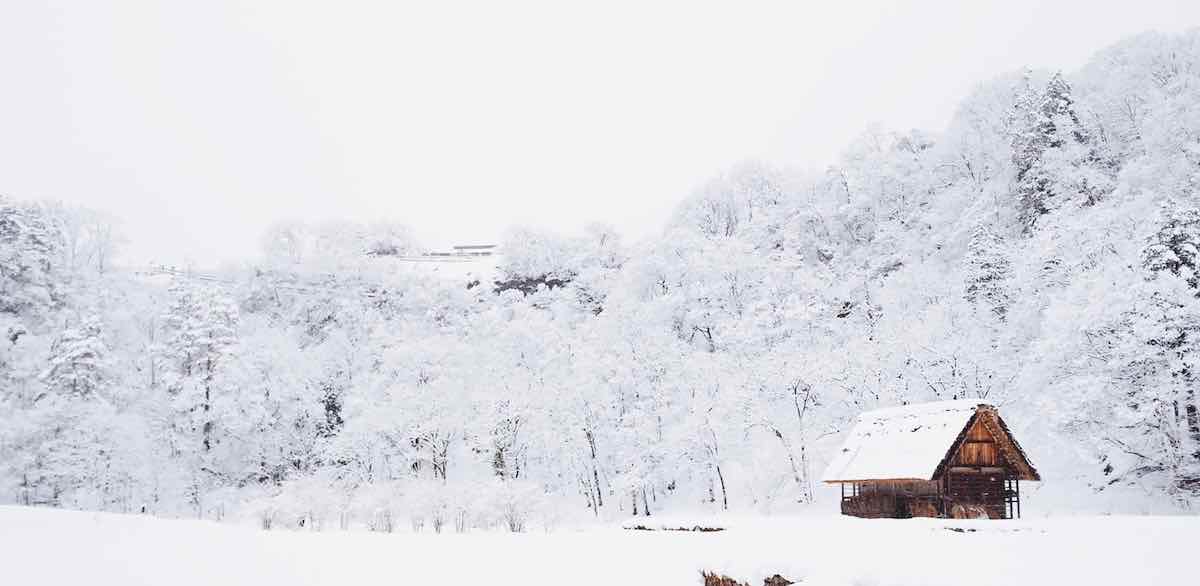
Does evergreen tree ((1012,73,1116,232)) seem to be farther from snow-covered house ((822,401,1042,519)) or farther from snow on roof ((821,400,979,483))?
snow-covered house ((822,401,1042,519))

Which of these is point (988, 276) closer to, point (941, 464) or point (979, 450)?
point (979, 450)

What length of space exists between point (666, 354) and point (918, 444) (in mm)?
20123

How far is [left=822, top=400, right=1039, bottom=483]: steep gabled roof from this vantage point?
26609 mm

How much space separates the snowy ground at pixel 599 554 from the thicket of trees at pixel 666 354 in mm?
11046

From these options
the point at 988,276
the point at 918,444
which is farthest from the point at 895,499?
the point at 988,276

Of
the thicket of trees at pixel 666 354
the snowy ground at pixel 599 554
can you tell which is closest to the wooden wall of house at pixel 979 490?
the thicket of trees at pixel 666 354

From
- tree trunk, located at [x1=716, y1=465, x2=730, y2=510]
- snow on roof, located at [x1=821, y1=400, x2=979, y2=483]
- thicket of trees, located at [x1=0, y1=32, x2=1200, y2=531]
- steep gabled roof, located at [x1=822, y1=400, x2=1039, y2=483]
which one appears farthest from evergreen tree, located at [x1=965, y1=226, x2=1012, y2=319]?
tree trunk, located at [x1=716, y1=465, x2=730, y2=510]

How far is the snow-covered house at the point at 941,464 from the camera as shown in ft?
88.0

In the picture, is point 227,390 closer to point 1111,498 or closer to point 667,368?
→ point 667,368

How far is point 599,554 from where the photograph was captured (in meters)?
21.3

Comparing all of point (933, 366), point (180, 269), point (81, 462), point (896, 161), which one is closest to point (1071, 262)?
point (933, 366)

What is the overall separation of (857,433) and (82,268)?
5106 cm

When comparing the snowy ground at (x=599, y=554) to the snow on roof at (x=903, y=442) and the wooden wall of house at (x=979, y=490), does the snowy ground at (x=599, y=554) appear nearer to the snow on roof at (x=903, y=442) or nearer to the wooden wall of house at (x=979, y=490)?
the snow on roof at (x=903, y=442)

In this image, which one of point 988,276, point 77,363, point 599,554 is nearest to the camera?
point 599,554
